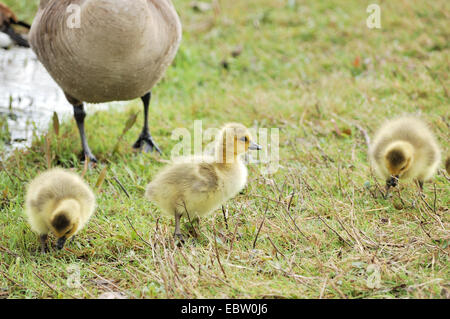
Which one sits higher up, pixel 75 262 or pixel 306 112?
pixel 306 112

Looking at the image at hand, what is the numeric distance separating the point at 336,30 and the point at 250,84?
1928 millimetres

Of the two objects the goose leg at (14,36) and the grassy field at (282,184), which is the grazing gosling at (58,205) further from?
the goose leg at (14,36)

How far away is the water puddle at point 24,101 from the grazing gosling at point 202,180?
1.96 meters

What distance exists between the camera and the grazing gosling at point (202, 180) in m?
3.04

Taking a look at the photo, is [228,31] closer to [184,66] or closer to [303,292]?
[184,66]

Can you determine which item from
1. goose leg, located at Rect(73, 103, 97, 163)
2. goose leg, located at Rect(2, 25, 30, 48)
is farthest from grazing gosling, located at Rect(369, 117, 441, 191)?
goose leg, located at Rect(2, 25, 30, 48)

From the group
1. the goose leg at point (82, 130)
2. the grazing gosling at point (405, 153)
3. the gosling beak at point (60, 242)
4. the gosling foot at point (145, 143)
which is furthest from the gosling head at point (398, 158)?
the goose leg at point (82, 130)

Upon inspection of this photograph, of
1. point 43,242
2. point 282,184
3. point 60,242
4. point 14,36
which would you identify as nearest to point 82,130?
point 14,36

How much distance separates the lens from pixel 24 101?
568cm

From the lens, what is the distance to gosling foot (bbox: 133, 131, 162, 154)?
484 cm

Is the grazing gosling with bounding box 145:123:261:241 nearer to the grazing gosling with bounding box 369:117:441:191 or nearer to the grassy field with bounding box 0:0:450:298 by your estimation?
the grassy field with bounding box 0:0:450:298

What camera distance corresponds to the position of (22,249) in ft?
10.5

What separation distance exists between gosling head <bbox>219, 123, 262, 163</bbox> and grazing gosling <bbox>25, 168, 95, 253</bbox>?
865 millimetres
